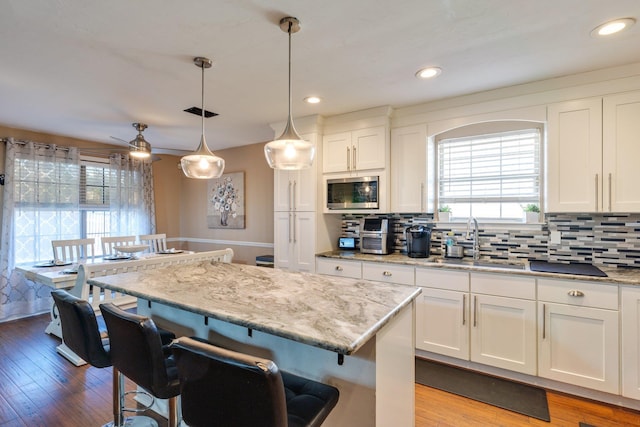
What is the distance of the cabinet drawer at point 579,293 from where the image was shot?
217 cm

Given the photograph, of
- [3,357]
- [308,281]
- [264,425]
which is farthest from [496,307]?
Answer: [3,357]

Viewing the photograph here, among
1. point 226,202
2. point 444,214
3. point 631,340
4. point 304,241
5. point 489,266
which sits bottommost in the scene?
point 631,340

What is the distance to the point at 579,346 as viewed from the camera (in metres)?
2.27

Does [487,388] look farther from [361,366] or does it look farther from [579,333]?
[361,366]

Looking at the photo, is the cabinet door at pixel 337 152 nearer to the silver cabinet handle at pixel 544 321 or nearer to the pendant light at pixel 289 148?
the pendant light at pixel 289 148

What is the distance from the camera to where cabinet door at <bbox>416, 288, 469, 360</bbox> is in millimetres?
2670

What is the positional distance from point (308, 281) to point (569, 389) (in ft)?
7.16

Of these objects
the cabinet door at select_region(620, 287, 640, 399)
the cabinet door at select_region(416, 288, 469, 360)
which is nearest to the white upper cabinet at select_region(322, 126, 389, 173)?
the cabinet door at select_region(416, 288, 469, 360)

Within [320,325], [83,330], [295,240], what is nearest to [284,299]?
[320,325]

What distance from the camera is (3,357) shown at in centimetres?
296

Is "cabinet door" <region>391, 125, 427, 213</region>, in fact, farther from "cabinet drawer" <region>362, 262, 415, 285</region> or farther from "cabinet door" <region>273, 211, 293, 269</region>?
"cabinet door" <region>273, 211, 293, 269</region>

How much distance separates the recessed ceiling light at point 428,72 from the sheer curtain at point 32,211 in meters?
4.73

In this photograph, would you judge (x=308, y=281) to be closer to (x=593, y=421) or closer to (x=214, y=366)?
(x=214, y=366)

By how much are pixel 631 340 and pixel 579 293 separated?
400mm
